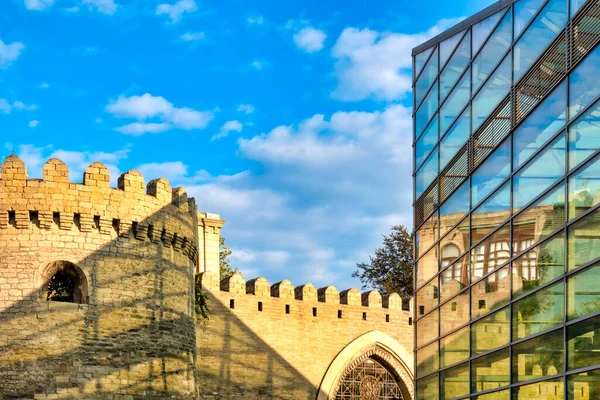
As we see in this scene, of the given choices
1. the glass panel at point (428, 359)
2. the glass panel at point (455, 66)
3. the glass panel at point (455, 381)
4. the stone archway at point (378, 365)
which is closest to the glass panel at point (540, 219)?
the glass panel at point (455, 381)

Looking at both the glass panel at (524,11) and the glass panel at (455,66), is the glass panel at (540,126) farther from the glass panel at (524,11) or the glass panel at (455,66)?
the glass panel at (455,66)

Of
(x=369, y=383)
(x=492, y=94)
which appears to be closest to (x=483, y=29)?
(x=492, y=94)

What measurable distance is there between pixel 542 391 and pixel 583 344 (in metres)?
1.52

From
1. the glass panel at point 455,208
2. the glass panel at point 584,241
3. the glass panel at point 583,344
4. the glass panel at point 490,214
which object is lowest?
the glass panel at point 583,344

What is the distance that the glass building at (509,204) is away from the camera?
12477 millimetres

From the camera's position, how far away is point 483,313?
16203 mm

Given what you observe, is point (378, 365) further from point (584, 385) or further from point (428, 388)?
point (584, 385)

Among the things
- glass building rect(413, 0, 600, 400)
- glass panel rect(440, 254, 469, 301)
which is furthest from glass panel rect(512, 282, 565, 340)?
glass panel rect(440, 254, 469, 301)

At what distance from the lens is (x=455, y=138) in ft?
59.1

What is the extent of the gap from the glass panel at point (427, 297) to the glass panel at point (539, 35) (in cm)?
550

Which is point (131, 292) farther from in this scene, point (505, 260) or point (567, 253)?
point (567, 253)

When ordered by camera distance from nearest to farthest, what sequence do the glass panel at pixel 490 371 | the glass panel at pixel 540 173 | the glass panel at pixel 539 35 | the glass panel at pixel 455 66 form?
the glass panel at pixel 540 173, the glass panel at pixel 539 35, the glass panel at pixel 490 371, the glass panel at pixel 455 66

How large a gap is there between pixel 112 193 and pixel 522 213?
26.7ft

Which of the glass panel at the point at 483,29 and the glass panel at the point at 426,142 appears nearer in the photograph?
the glass panel at the point at 483,29
